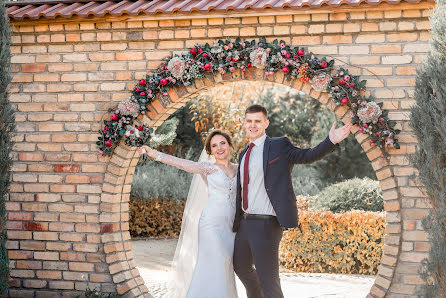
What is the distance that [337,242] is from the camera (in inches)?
303

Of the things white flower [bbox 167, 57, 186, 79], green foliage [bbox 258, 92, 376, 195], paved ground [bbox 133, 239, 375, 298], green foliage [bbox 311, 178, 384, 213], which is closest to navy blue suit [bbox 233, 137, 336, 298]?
white flower [bbox 167, 57, 186, 79]

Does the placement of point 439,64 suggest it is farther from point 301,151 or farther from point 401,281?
point 401,281

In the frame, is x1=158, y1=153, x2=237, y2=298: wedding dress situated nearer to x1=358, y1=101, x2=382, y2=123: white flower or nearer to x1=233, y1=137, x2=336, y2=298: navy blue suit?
x1=233, y1=137, x2=336, y2=298: navy blue suit

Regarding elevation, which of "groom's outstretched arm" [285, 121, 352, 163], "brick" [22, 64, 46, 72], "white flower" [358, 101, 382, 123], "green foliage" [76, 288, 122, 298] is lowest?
"green foliage" [76, 288, 122, 298]

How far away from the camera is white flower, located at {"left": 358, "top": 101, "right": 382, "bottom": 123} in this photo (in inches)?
179

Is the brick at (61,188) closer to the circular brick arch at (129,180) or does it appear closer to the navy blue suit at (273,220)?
the circular brick arch at (129,180)

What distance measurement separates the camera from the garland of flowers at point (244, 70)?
462 cm

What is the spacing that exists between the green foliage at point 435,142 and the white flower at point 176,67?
2.14 metres

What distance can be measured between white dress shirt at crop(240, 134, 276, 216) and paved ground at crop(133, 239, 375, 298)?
2.52 metres

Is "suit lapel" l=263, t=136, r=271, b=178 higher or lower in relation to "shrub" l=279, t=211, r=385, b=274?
higher

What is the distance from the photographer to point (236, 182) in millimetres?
4758

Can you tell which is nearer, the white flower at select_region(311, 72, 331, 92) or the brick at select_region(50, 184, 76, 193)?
the white flower at select_region(311, 72, 331, 92)

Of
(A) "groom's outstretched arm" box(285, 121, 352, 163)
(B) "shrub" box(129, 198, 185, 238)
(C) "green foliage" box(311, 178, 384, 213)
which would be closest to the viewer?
(A) "groom's outstretched arm" box(285, 121, 352, 163)

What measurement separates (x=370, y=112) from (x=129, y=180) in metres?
2.50
